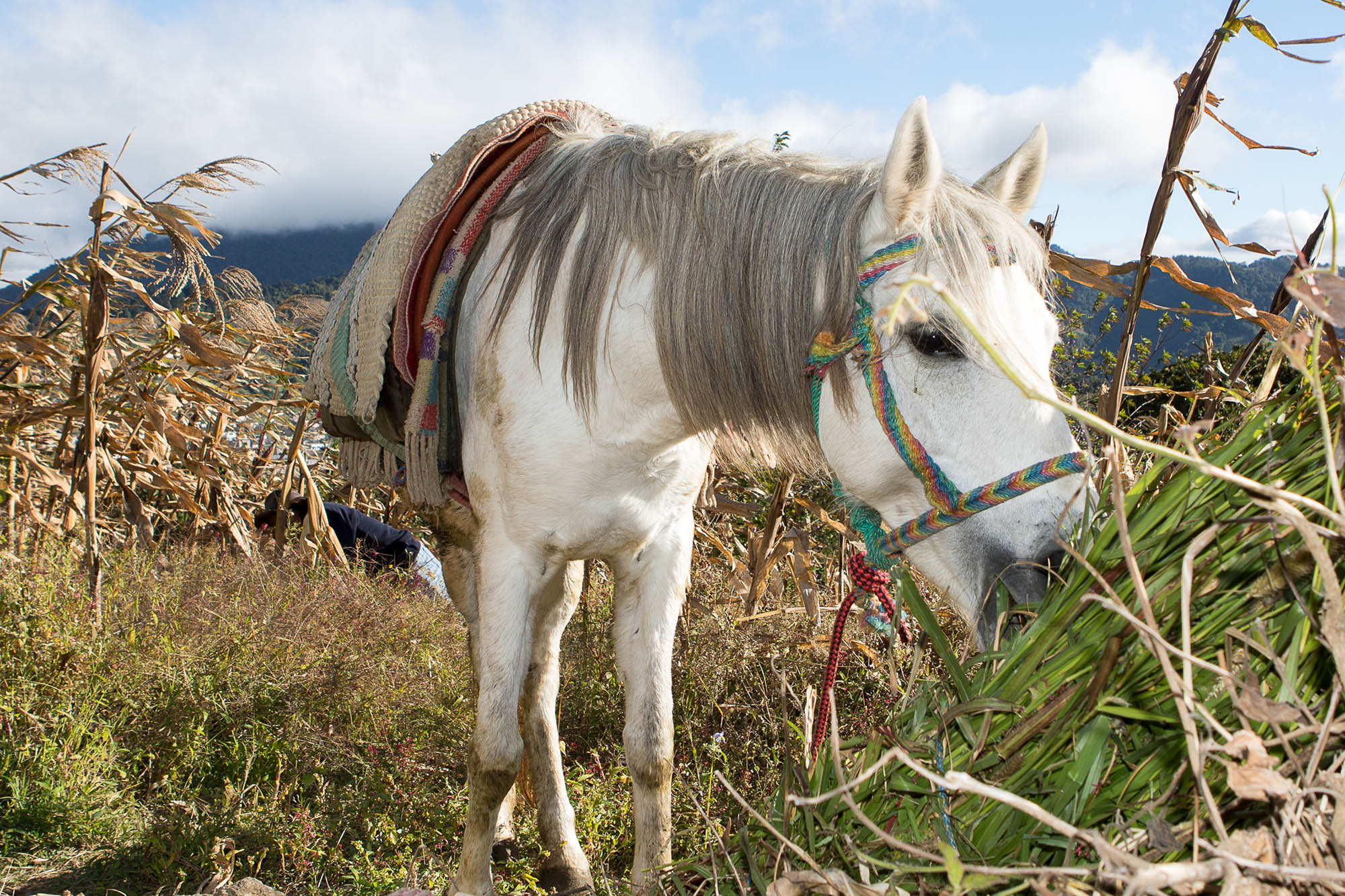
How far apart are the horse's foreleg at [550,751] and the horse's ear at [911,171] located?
1.57 metres

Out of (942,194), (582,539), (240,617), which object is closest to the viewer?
(942,194)

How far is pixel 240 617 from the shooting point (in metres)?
3.46

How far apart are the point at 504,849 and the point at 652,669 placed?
980mm

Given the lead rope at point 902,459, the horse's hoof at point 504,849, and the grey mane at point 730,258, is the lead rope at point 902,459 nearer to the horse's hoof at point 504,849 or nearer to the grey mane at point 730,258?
the grey mane at point 730,258

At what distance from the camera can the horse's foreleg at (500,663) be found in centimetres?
207

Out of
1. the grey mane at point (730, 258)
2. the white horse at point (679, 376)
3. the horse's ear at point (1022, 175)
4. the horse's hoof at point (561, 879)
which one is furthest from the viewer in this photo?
the horse's hoof at point (561, 879)

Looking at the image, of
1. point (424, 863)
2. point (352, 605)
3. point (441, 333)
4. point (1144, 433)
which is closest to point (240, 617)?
point (352, 605)

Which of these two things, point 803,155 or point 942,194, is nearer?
point 942,194

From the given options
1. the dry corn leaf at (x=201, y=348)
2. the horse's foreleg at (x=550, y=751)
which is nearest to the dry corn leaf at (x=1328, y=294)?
the horse's foreleg at (x=550, y=751)

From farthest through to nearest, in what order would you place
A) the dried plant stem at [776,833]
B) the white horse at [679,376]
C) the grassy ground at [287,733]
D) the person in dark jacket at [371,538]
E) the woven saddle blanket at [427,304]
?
the person in dark jacket at [371,538], the grassy ground at [287,733], the woven saddle blanket at [427,304], the white horse at [679,376], the dried plant stem at [776,833]

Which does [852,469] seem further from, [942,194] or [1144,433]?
[1144,433]

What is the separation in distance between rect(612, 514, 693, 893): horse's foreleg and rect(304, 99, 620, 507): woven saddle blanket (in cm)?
60

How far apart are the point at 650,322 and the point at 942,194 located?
649mm

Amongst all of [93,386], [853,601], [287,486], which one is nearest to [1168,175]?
[853,601]
